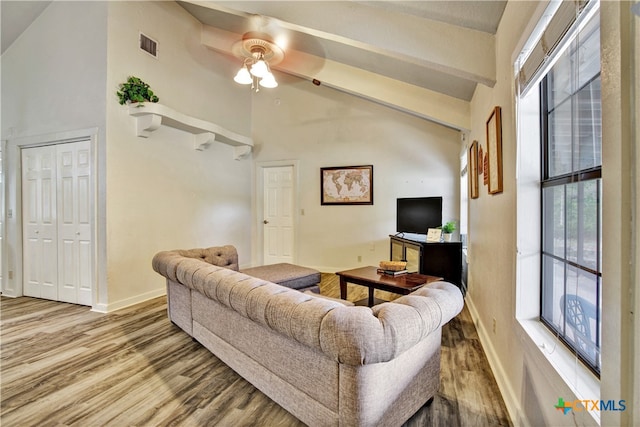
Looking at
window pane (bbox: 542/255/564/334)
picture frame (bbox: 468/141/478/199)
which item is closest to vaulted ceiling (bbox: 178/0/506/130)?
picture frame (bbox: 468/141/478/199)

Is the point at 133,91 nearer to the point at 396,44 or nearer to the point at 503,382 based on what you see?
the point at 396,44

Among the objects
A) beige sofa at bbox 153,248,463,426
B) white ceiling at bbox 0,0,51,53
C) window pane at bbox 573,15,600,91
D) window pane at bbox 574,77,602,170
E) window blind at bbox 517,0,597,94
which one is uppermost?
white ceiling at bbox 0,0,51,53

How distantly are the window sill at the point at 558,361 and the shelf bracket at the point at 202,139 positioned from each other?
4.30 meters

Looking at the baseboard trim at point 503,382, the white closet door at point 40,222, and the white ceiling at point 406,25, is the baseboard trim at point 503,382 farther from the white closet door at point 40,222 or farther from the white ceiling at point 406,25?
the white closet door at point 40,222

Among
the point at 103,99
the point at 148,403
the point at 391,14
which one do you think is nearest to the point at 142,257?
the point at 103,99

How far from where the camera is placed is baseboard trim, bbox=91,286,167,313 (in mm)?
3328

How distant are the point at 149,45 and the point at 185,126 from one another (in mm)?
1035

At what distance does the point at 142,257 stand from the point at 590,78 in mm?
4256

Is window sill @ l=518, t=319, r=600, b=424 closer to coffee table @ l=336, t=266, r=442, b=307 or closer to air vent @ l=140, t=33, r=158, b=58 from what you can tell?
coffee table @ l=336, t=266, r=442, b=307

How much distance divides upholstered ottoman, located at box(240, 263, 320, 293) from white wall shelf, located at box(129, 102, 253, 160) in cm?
213

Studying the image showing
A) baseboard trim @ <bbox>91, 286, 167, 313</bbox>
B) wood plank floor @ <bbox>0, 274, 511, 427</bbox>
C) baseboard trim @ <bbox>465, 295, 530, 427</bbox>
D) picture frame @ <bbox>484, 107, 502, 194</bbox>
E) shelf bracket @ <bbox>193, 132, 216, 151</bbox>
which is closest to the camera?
baseboard trim @ <bbox>465, 295, 530, 427</bbox>

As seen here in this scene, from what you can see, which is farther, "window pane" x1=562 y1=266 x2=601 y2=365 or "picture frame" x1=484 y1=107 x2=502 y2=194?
"picture frame" x1=484 y1=107 x2=502 y2=194

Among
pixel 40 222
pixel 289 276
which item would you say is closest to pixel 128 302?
pixel 40 222

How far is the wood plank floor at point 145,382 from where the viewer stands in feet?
5.44
